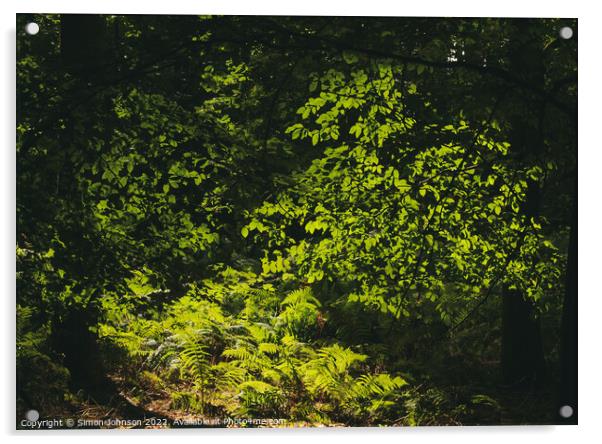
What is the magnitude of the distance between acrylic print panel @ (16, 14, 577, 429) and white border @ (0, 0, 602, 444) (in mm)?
70

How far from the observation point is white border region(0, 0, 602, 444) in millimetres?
3834

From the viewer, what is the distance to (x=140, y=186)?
3.94m

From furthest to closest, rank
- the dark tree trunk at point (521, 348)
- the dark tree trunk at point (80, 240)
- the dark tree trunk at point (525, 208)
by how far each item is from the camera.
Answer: the dark tree trunk at point (521, 348)
the dark tree trunk at point (525, 208)
the dark tree trunk at point (80, 240)

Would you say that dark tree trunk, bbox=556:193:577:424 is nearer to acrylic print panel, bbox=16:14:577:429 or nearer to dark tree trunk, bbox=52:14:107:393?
acrylic print panel, bbox=16:14:577:429

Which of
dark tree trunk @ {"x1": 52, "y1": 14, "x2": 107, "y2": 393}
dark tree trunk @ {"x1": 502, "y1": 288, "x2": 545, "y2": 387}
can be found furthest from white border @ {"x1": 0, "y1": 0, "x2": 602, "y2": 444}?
dark tree trunk @ {"x1": 502, "y1": 288, "x2": 545, "y2": 387}

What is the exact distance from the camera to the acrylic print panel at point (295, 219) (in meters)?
3.87

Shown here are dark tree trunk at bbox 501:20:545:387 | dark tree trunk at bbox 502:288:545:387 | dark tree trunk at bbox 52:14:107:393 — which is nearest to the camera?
dark tree trunk at bbox 52:14:107:393

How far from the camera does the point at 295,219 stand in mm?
4082
